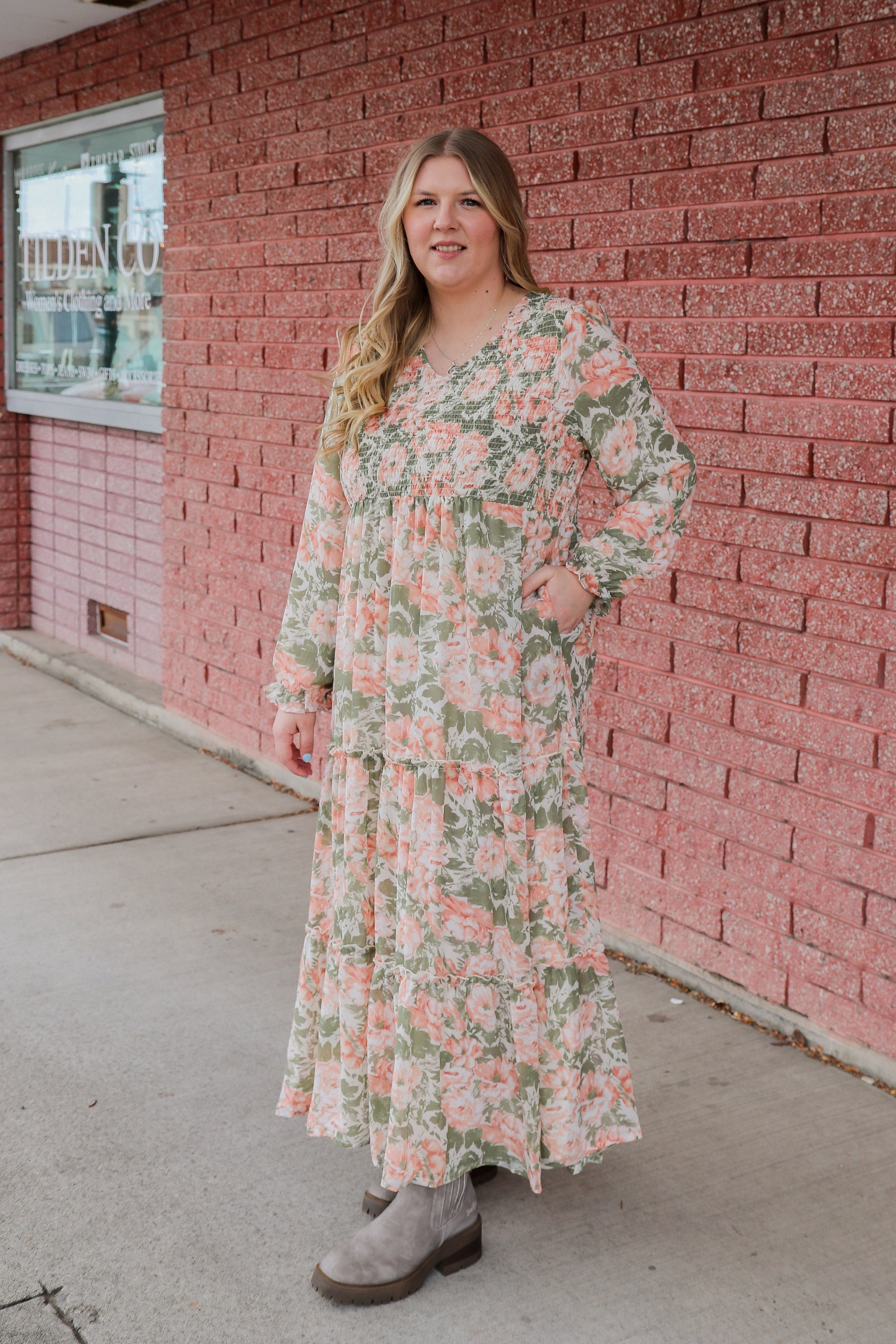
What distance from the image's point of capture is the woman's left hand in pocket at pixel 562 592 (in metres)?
2.49

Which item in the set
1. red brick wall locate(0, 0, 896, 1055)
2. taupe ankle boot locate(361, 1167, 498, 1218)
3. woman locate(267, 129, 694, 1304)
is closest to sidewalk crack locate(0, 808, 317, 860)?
red brick wall locate(0, 0, 896, 1055)

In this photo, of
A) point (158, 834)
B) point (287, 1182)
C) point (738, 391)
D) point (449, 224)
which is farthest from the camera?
point (158, 834)

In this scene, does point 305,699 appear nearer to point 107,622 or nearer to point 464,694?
point 464,694

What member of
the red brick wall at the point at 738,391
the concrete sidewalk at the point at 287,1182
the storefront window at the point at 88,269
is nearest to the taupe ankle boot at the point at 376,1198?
the concrete sidewalk at the point at 287,1182

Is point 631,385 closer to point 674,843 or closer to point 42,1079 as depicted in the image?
point 674,843

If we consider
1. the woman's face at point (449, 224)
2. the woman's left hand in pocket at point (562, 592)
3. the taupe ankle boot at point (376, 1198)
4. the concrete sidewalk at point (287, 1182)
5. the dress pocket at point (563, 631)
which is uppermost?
the woman's face at point (449, 224)

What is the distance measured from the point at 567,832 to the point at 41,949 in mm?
2090

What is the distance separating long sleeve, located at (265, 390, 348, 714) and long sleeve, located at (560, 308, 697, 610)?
458 millimetres

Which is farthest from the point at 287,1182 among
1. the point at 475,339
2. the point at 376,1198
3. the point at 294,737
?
the point at 475,339

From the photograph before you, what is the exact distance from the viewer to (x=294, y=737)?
110 inches

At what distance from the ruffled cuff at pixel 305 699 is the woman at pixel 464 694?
0.39 ft

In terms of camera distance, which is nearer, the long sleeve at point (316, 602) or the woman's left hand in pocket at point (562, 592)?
the woman's left hand in pocket at point (562, 592)

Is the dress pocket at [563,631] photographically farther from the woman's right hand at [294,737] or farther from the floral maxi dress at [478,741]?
the woman's right hand at [294,737]

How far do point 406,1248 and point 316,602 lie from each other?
3.89 feet
